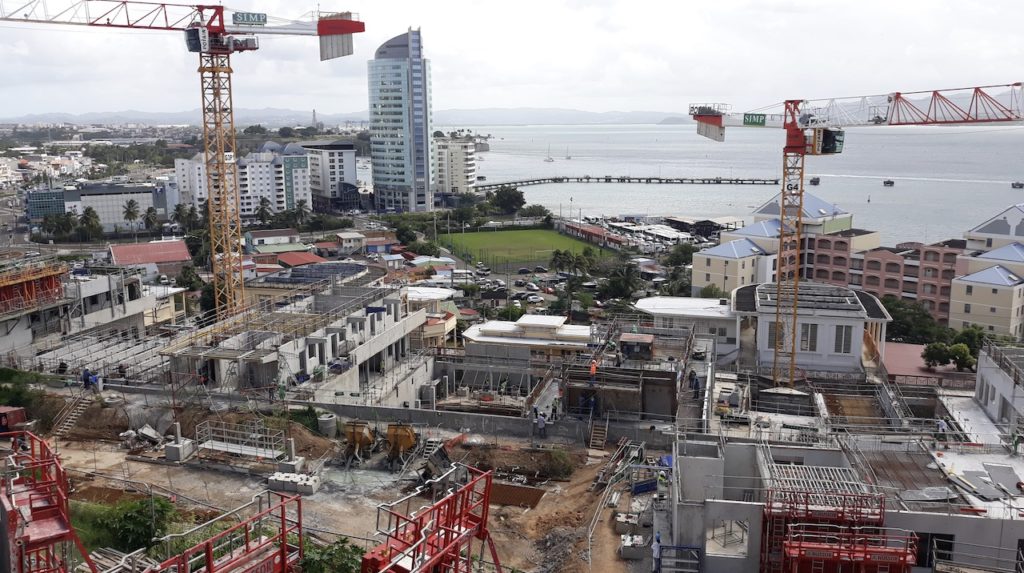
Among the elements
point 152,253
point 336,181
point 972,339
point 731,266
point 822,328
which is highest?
point 336,181

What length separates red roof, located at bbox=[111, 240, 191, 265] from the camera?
36594 millimetres

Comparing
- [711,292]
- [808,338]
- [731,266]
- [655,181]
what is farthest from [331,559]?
[655,181]

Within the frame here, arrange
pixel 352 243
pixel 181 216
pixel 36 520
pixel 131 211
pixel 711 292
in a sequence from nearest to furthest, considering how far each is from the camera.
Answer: pixel 36 520 → pixel 711 292 → pixel 352 243 → pixel 131 211 → pixel 181 216

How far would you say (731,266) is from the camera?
30.9 metres

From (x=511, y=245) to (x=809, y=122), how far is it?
102ft

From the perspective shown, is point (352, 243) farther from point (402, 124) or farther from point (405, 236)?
point (402, 124)

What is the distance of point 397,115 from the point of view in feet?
221

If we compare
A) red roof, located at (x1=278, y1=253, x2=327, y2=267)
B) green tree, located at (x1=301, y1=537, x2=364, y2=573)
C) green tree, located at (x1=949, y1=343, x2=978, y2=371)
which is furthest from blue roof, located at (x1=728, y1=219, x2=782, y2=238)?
green tree, located at (x1=301, y1=537, x2=364, y2=573)

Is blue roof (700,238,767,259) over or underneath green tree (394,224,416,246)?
over

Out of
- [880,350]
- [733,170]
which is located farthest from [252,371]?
[733,170]

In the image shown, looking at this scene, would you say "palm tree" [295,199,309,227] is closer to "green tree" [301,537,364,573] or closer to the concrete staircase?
the concrete staircase

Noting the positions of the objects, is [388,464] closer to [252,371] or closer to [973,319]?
[252,371]

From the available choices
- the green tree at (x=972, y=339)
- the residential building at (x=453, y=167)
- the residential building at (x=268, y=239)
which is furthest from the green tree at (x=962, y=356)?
the residential building at (x=453, y=167)

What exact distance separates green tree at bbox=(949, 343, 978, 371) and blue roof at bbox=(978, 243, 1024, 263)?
790 centimetres
